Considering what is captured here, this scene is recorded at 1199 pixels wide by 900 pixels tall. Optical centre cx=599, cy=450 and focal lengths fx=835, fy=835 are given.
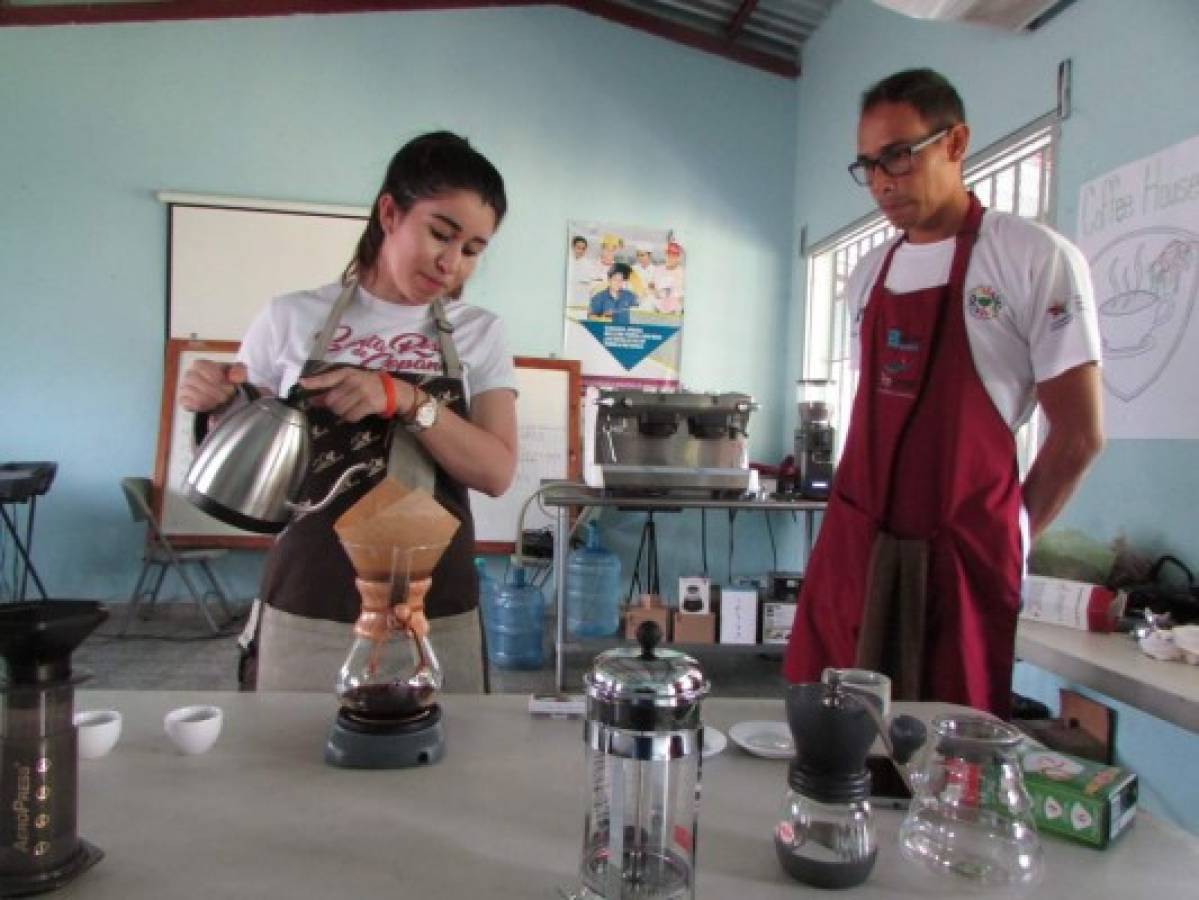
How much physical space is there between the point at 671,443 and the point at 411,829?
2647 millimetres

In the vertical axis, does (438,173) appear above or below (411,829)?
above

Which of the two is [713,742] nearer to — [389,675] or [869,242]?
[389,675]

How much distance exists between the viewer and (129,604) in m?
3.88

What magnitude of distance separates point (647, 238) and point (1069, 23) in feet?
7.47

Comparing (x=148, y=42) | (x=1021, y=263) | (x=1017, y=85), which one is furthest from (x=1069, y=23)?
(x=148, y=42)

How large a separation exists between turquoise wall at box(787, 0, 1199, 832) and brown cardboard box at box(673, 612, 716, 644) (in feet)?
4.22

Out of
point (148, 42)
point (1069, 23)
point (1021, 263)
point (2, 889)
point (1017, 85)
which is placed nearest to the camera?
point (2, 889)

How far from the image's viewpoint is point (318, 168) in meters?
4.16

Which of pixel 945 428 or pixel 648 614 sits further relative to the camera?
pixel 648 614

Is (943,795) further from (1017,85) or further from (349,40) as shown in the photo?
(349,40)

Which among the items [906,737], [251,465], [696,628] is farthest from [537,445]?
[906,737]

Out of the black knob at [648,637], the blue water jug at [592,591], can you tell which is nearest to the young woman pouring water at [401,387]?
the black knob at [648,637]

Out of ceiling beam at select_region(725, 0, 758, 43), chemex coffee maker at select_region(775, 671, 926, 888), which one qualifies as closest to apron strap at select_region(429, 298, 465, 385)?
chemex coffee maker at select_region(775, 671, 926, 888)

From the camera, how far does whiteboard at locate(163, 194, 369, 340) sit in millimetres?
4043
